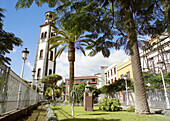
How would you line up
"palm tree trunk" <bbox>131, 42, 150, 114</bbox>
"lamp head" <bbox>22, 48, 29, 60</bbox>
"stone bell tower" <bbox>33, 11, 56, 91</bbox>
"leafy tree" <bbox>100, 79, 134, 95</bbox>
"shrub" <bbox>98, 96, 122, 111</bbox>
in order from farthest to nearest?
1. "stone bell tower" <bbox>33, 11, 56, 91</bbox>
2. "leafy tree" <bbox>100, 79, 134, 95</bbox>
3. "shrub" <bbox>98, 96, 122, 111</bbox>
4. "lamp head" <bbox>22, 48, 29, 60</bbox>
5. "palm tree trunk" <bbox>131, 42, 150, 114</bbox>

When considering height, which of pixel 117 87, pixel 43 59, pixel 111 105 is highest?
pixel 43 59

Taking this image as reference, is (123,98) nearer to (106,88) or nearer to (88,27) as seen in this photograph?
(106,88)

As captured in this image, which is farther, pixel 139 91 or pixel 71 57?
pixel 71 57

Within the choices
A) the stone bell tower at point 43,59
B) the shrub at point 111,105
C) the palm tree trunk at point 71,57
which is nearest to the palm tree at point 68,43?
the palm tree trunk at point 71,57

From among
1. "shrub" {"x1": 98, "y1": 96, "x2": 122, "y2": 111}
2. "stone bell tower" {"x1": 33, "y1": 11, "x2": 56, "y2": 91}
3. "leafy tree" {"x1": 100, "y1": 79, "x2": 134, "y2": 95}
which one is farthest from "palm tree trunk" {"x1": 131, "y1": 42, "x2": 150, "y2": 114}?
"stone bell tower" {"x1": 33, "y1": 11, "x2": 56, "y2": 91}

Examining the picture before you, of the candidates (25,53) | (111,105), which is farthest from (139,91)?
(25,53)

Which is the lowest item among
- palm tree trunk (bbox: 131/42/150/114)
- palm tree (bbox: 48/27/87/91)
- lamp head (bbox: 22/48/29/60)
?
palm tree trunk (bbox: 131/42/150/114)

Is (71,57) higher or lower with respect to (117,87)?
higher

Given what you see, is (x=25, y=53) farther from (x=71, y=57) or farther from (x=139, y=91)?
(x=71, y=57)

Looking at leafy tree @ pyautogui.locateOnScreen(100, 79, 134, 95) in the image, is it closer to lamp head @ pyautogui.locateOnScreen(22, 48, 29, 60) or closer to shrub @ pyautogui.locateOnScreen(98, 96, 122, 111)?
shrub @ pyautogui.locateOnScreen(98, 96, 122, 111)

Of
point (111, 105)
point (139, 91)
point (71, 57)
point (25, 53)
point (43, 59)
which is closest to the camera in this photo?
point (139, 91)

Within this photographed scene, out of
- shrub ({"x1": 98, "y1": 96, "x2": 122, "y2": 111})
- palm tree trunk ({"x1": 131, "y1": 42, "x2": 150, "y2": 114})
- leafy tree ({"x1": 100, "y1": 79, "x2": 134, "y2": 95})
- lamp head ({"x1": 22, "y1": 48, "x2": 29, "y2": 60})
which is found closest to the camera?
palm tree trunk ({"x1": 131, "y1": 42, "x2": 150, "y2": 114})

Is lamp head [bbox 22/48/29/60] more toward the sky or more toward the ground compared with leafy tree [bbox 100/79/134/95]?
more toward the sky

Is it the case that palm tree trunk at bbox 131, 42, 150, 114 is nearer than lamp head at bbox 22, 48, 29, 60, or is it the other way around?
palm tree trunk at bbox 131, 42, 150, 114
